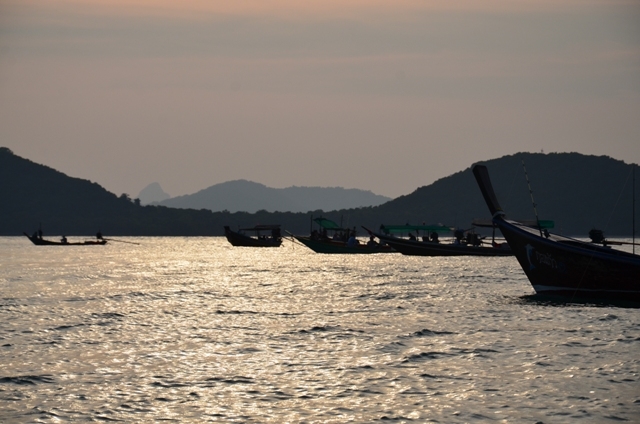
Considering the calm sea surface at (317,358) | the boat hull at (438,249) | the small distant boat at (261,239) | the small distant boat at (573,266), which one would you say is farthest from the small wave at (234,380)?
the small distant boat at (261,239)

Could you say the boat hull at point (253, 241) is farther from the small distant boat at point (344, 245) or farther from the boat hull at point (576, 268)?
the boat hull at point (576, 268)

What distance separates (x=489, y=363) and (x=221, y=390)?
21.0ft

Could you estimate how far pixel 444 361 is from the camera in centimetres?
1994

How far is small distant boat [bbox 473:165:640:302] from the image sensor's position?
32.0m

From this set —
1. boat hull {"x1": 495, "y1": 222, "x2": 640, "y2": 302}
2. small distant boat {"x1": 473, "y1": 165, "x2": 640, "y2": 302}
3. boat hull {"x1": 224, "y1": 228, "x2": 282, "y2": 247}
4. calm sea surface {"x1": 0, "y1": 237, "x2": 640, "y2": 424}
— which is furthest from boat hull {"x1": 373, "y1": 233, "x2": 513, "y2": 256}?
boat hull {"x1": 495, "y1": 222, "x2": 640, "y2": 302}

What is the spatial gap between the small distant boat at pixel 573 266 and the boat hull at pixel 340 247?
1975 inches

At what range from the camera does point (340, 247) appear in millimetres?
88000

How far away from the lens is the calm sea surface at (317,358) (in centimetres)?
1520

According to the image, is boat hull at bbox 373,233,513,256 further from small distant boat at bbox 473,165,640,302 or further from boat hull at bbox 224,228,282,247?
small distant boat at bbox 473,165,640,302

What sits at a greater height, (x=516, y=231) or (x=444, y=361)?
Result: (x=516, y=231)

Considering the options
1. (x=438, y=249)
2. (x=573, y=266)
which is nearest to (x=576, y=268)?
(x=573, y=266)

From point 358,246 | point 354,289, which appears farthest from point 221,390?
point 358,246

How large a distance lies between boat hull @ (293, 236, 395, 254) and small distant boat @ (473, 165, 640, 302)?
5016 cm

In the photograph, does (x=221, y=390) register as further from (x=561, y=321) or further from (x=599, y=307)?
(x=599, y=307)
